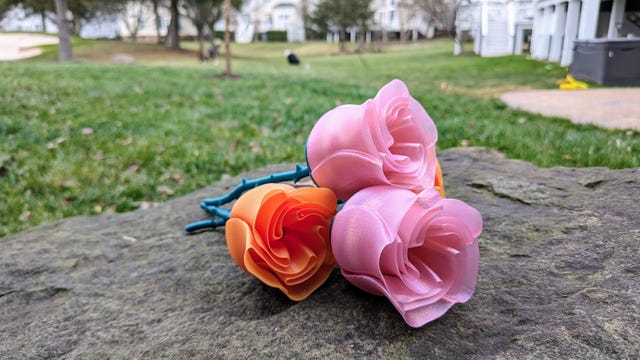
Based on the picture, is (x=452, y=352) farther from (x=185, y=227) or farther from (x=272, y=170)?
(x=272, y=170)

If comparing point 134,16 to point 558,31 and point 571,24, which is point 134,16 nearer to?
point 558,31

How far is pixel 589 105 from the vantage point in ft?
24.1

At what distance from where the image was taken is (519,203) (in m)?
2.22

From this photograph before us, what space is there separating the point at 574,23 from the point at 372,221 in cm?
1840

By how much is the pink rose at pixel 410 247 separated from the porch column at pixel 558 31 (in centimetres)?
1938

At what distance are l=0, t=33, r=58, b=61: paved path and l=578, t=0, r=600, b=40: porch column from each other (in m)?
25.5

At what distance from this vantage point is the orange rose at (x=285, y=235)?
4.40ft

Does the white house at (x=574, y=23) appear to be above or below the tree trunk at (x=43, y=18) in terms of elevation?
below

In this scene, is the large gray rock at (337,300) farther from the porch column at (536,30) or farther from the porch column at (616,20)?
the porch column at (536,30)

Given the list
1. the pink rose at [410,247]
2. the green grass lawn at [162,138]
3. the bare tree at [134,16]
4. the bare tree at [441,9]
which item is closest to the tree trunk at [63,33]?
the green grass lawn at [162,138]

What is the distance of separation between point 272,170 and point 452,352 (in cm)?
230

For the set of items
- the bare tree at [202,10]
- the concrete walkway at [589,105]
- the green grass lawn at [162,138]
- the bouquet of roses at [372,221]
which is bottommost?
the green grass lawn at [162,138]

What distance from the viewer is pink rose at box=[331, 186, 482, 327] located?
3.87 feet

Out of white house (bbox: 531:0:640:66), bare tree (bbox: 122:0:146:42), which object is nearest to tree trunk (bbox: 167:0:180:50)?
bare tree (bbox: 122:0:146:42)
